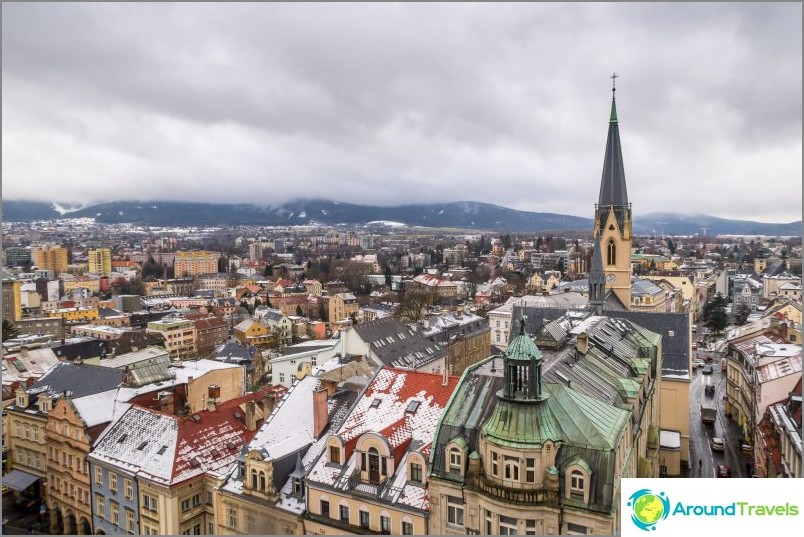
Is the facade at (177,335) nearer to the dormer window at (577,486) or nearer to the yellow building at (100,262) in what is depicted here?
the dormer window at (577,486)

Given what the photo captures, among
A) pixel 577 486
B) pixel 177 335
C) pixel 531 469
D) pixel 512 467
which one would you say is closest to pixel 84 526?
pixel 512 467

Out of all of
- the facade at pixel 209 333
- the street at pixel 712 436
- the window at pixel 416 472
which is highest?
the window at pixel 416 472

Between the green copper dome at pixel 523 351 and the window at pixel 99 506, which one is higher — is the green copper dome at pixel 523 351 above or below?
above

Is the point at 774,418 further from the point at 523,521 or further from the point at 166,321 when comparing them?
the point at 166,321

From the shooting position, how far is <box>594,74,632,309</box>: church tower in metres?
63.8

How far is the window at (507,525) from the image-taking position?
66.1 feet

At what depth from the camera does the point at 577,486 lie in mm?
19797

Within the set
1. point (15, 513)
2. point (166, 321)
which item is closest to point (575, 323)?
point (15, 513)

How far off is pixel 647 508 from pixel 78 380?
37233 millimetres

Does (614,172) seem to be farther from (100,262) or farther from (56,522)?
(100,262)

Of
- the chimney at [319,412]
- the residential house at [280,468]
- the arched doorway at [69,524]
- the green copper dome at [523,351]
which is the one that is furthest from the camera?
the arched doorway at [69,524]

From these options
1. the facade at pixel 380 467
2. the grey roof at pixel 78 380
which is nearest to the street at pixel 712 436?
the facade at pixel 380 467

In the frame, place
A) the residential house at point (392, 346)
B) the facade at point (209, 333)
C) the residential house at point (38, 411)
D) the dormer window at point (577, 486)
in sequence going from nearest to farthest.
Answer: the dormer window at point (577, 486), the residential house at point (38, 411), the residential house at point (392, 346), the facade at point (209, 333)

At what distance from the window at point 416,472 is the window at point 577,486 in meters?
6.22
